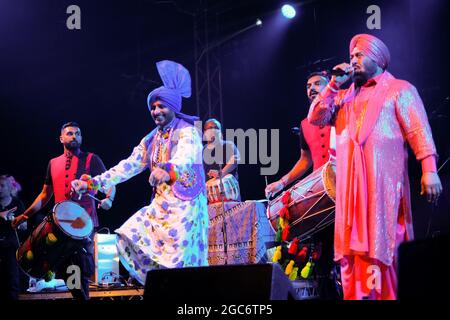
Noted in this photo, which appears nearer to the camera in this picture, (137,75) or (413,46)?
(413,46)

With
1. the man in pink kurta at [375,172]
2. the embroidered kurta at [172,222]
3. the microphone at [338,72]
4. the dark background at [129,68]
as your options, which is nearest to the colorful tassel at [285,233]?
the embroidered kurta at [172,222]

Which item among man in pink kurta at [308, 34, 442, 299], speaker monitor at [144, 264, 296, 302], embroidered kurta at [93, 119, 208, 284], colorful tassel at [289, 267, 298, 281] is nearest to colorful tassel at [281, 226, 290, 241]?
colorful tassel at [289, 267, 298, 281]

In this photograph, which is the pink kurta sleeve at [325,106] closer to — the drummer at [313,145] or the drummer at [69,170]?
the drummer at [313,145]

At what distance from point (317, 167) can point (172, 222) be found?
152 cm

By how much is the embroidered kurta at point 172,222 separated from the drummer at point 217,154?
2.14m

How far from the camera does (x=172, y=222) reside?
5609 mm

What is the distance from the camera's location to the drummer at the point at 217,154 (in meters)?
7.97

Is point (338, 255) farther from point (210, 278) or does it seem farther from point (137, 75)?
point (137, 75)

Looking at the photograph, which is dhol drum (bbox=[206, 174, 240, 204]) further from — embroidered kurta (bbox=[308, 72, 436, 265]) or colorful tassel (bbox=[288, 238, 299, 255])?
embroidered kurta (bbox=[308, 72, 436, 265])

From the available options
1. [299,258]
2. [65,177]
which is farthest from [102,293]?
[299,258]

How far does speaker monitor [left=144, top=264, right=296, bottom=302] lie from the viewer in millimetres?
2574

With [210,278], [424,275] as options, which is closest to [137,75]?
[210,278]
